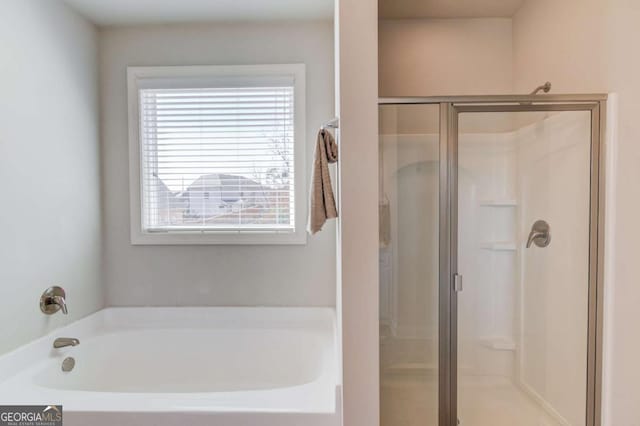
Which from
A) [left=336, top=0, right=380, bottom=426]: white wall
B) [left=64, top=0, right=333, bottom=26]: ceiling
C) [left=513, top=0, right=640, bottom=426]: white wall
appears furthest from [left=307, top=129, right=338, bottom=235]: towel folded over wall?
[left=513, top=0, right=640, bottom=426]: white wall

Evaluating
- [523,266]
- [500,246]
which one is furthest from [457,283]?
[523,266]

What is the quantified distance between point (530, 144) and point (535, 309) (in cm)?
93

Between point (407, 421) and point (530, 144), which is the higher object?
point (530, 144)

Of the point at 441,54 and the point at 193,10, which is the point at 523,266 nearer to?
the point at 441,54

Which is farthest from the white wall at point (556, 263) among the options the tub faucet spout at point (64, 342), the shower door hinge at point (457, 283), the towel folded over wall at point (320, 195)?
the tub faucet spout at point (64, 342)

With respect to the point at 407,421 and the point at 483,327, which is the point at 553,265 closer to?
the point at 483,327

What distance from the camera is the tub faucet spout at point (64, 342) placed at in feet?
6.07

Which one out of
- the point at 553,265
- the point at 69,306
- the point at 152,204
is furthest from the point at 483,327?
the point at 69,306

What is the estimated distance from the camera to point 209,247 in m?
2.29

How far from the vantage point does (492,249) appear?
187 centimetres

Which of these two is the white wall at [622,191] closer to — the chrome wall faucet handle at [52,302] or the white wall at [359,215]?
the white wall at [359,215]

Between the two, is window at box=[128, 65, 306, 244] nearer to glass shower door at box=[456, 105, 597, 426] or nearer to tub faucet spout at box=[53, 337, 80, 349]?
tub faucet spout at box=[53, 337, 80, 349]

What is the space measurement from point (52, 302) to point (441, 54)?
2830 mm

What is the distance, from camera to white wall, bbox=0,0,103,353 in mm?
1659
